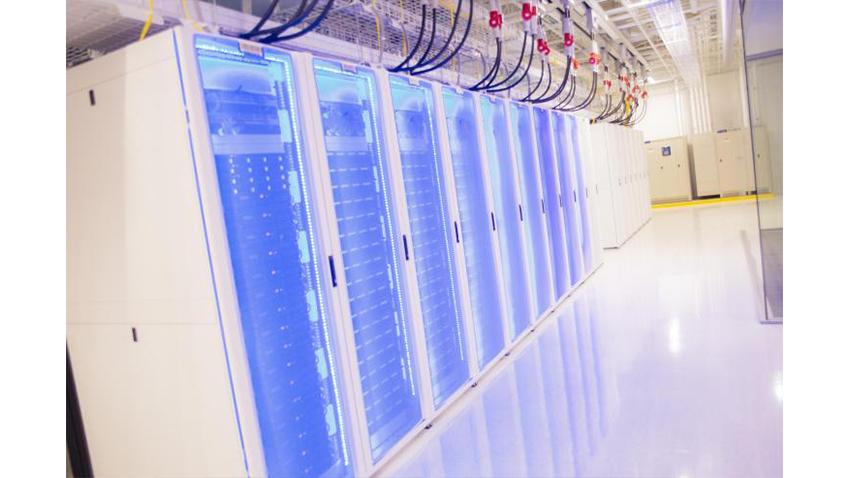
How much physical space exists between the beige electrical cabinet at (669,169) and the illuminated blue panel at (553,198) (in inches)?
339

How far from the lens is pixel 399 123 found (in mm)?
2930

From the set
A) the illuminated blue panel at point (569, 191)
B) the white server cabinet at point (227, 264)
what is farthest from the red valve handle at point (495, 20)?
the illuminated blue panel at point (569, 191)

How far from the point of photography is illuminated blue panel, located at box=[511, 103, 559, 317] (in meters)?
4.59

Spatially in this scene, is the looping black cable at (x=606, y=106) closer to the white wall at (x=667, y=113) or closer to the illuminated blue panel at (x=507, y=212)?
the illuminated blue panel at (x=507, y=212)

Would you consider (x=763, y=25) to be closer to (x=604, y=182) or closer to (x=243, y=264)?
(x=604, y=182)

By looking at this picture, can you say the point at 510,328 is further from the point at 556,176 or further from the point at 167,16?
the point at 167,16

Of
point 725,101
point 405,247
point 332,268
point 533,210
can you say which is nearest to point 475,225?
point 405,247

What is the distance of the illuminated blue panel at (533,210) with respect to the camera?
4586 mm

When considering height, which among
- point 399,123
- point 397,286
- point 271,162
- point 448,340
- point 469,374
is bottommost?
point 469,374

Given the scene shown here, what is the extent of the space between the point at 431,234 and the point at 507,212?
123 cm

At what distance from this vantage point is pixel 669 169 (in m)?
12.9

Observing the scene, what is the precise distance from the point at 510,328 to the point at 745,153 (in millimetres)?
10487

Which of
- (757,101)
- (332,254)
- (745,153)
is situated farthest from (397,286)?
(745,153)

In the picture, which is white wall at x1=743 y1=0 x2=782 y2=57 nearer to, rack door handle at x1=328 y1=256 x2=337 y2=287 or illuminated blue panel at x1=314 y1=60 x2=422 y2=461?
illuminated blue panel at x1=314 y1=60 x2=422 y2=461
